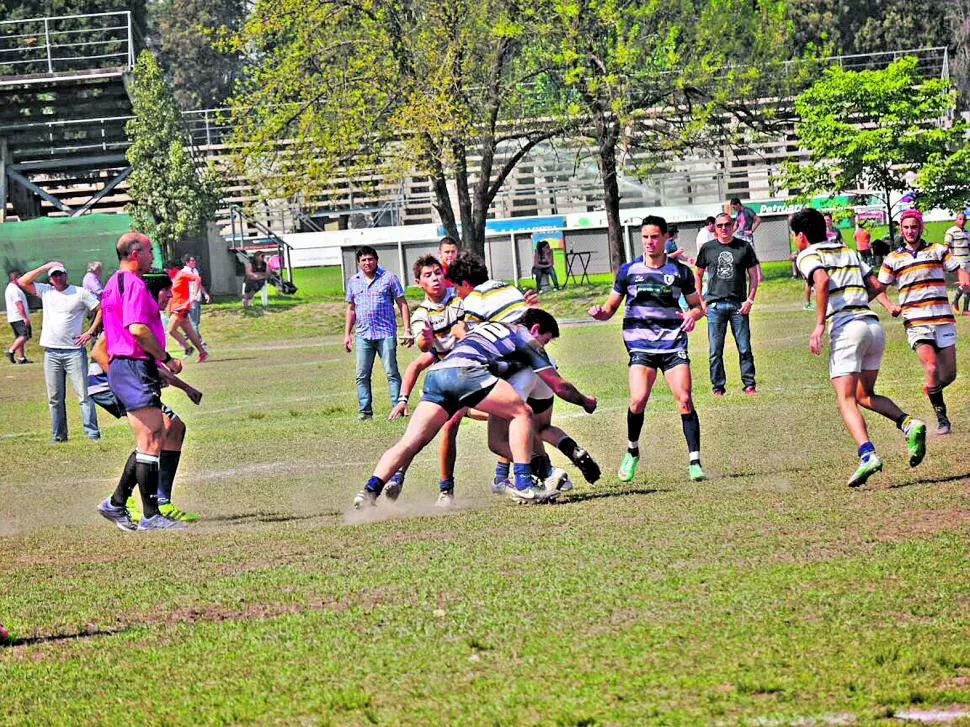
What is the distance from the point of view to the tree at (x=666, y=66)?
3853 centimetres

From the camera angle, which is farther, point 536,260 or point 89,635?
point 536,260

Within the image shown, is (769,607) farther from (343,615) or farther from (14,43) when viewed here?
(14,43)

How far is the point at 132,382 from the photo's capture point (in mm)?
10367

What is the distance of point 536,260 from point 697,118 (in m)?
8.11

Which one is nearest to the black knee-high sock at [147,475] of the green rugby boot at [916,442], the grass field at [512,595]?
the grass field at [512,595]

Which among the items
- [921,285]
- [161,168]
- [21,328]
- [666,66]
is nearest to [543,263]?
[666,66]

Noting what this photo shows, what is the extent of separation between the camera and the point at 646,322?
464 inches

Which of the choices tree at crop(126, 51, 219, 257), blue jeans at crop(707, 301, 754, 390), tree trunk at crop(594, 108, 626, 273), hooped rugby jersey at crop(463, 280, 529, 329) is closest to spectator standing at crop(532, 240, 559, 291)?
tree trunk at crop(594, 108, 626, 273)

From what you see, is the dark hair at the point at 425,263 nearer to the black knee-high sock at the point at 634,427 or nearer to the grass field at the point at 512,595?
the grass field at the point at 512,595

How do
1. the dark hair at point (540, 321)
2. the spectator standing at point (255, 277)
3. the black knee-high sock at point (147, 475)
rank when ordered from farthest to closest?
the spectator standing at point (255, 277) < the dark hair at point (540, 321) < the black knee-high sock at point (147, 475)

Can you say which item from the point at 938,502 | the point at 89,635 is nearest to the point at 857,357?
the point at 938,502

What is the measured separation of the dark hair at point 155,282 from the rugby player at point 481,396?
6.34 ft

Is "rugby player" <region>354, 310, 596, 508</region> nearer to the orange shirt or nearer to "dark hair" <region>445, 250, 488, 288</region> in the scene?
"dark hair" <region>445, 250, 488, 288</region>

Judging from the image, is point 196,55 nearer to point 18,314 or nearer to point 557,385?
point 18,314
